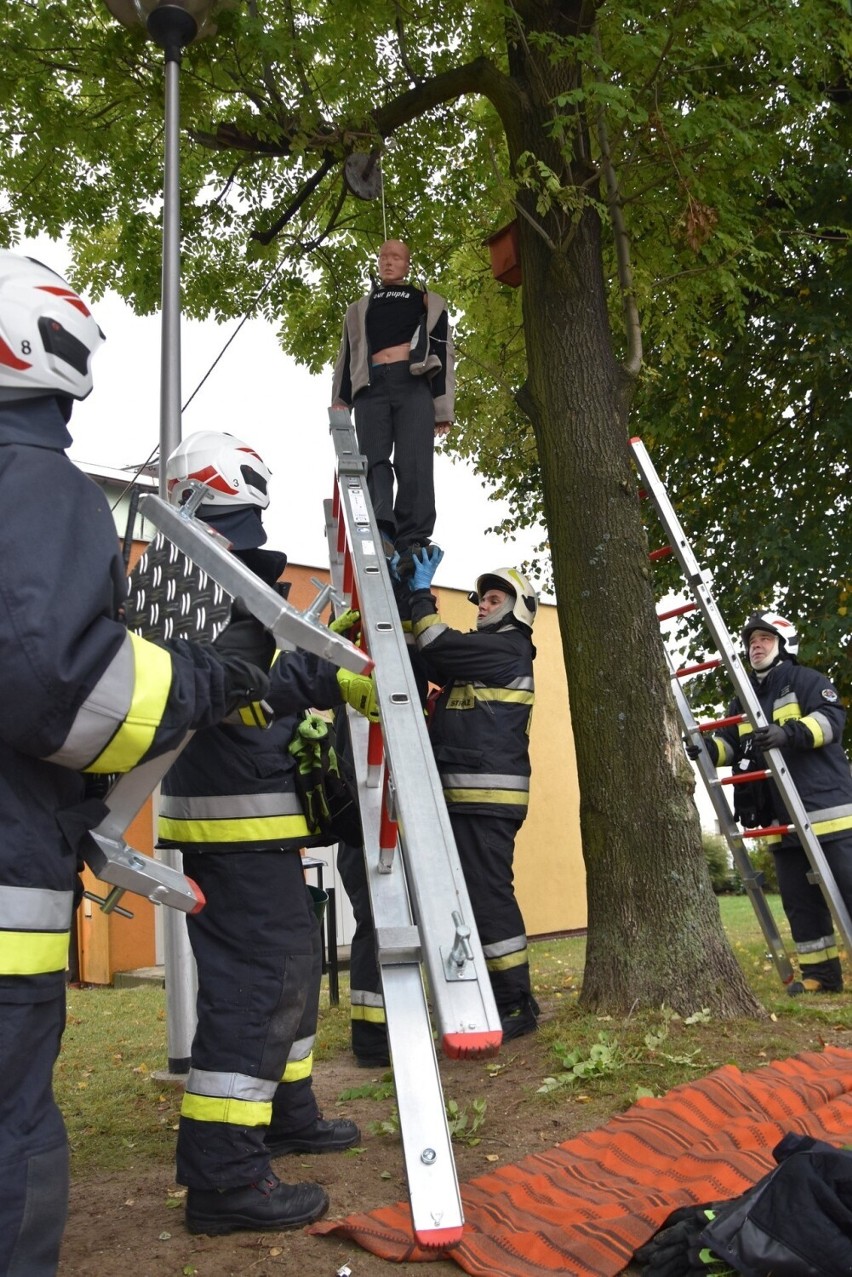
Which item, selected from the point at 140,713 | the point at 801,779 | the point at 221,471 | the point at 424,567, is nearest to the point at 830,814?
the point at 801,779

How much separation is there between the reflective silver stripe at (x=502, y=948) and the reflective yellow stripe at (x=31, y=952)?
10.8 ft

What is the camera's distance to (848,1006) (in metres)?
5.71

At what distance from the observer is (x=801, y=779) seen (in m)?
6.84

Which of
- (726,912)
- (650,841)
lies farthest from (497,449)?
(726,912)

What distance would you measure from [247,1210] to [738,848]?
443 cm

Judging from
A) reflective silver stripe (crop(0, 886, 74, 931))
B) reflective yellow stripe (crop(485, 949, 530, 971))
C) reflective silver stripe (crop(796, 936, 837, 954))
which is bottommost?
reflective silver stripe (crop(0, 886, 74, 931))

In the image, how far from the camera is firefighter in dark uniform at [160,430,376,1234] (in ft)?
11.1

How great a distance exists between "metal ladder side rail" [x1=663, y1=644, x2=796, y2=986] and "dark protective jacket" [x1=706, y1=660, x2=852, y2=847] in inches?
8.2

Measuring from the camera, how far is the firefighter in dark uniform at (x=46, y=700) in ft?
6.98

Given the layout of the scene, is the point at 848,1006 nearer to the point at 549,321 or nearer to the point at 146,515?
the point at 549,321

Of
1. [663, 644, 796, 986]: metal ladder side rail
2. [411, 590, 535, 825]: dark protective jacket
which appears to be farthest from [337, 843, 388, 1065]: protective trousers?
[663, 644, 796, 986]: metal ladder side rail

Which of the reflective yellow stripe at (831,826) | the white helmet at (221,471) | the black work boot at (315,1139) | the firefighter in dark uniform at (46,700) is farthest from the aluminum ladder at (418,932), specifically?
the reflective yellow stripe at (831,826)

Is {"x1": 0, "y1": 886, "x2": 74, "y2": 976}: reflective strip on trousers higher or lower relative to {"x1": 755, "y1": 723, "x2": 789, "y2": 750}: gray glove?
lower

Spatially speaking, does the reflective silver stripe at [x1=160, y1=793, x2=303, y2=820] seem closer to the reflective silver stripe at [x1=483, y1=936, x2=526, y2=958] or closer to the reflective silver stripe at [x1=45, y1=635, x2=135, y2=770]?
the reflective silver stripe at [x1=45, y1=635, x2=135, y2=770]
